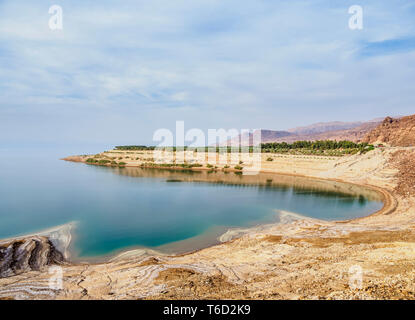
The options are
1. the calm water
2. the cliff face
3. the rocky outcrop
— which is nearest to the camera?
the rocky outcrop

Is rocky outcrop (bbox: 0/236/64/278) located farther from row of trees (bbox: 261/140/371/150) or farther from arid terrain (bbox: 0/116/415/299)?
row of trees (bbox: 261/140/371/150)

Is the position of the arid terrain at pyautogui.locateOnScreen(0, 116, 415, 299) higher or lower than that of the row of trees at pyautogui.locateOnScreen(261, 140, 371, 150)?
lower

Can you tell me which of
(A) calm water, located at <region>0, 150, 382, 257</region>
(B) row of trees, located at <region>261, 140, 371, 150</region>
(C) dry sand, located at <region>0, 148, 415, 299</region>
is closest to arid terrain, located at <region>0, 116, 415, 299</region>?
(C) dry sand, located at <region>0, 148, 415, 299</region>

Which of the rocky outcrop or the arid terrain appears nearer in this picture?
the arid terrain

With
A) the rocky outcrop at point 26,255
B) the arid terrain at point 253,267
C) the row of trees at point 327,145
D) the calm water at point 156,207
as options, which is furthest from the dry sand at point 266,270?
the row of trees at point 327,145
